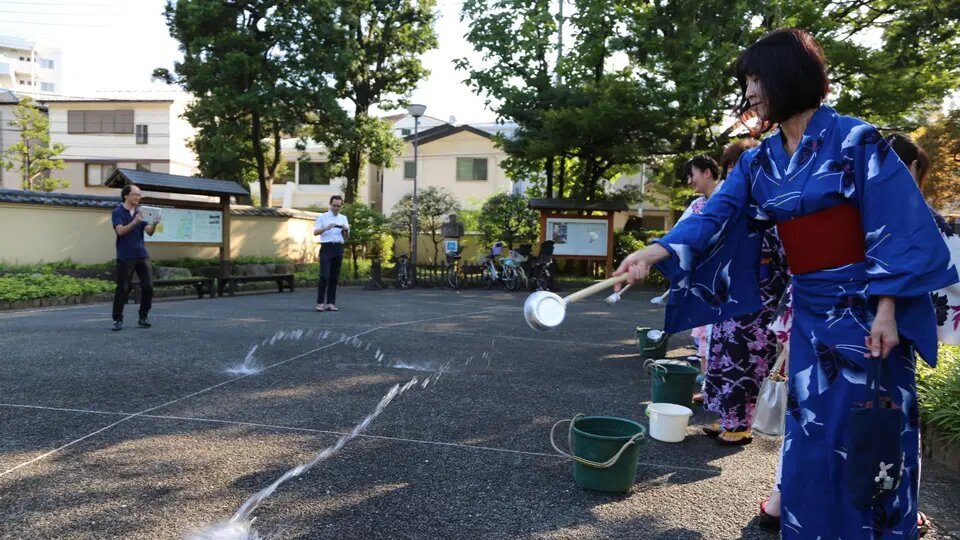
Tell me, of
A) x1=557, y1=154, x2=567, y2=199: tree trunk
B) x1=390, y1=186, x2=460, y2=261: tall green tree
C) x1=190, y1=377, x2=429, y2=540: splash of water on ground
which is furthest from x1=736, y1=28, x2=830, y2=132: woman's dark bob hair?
x1=390, y1=186, x2=460, y2=261: tall green tree

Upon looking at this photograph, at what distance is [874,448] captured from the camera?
5.75 ft

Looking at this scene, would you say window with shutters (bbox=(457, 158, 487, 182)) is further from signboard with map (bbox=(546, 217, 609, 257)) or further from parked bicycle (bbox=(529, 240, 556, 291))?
parked bicycle (bbox=(529, 240, 556, 291))

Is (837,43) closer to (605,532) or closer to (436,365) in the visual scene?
(436,365)

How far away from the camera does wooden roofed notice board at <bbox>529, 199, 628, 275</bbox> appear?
56.7 ft

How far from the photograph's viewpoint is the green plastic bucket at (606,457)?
290 cm

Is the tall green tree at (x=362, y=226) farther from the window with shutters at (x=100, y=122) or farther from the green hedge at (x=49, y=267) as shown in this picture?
the window with shutters at (x=100, y=122)

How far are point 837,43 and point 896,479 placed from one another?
15.6m

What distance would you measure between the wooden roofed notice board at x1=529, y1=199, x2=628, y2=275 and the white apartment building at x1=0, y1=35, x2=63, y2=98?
61711 mm

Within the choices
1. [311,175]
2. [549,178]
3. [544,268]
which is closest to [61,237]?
[544,268]

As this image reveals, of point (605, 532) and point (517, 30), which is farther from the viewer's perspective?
point (517, 30)

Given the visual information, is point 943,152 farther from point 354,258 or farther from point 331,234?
point 354,258

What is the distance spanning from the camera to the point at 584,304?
1209 centimetres

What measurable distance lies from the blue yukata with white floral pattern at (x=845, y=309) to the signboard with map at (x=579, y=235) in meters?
15.2

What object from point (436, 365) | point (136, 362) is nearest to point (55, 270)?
point (136, 362)
